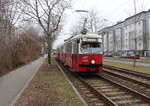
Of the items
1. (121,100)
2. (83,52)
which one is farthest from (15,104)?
(83,52)

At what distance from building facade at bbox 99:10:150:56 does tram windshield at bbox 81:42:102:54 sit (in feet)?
96.0

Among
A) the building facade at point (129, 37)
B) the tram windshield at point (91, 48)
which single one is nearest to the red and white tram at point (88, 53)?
the tram windshield at point (91, 48)

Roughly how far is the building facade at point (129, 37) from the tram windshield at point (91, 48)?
29.3m

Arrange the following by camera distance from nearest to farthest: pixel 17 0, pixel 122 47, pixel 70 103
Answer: pixel 70 103, pixel 17 0, pixel 122 47

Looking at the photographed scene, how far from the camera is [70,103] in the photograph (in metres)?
6.23

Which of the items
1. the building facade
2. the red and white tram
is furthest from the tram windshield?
the building facade

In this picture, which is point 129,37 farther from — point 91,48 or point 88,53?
point 88,53

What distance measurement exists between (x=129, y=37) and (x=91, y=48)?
5839 cm

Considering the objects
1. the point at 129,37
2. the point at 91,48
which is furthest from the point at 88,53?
the point at 129,37

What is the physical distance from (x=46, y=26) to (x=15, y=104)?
12.9 m

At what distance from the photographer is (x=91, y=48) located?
12.0 metres

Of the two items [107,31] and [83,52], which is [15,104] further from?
[107,31]

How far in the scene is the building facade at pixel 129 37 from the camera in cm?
5559

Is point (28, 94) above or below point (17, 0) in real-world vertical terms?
below
